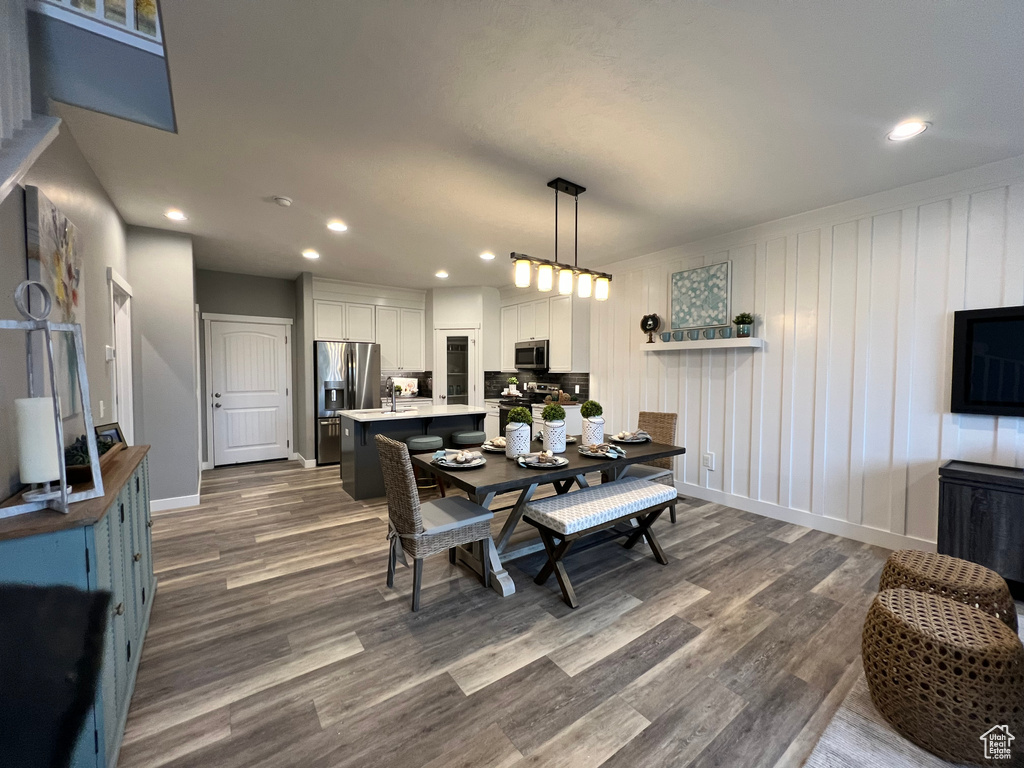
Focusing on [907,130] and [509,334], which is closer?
[907,130]

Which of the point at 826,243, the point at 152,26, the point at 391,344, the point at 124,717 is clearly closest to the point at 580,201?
the point at 826,243

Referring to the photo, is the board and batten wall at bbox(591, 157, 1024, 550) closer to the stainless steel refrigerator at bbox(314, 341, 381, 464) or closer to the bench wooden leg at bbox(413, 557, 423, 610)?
the bench wooden leg at bbox(413, 557, 423, 610)

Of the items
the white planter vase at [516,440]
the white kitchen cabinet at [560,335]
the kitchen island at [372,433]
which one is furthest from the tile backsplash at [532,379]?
the white planter vase at [516,440]

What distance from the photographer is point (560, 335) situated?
566 cm

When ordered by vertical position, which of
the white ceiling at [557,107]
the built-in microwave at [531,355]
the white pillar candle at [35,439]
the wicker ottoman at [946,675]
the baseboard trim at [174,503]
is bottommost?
the baseboard trim at [174,503]

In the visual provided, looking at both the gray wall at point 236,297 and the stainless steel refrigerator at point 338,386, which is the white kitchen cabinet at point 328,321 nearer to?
the stainless steel refrigerator at point 338,386

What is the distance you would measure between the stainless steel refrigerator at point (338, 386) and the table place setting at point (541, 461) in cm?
379

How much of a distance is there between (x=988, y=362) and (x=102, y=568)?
4.58 m

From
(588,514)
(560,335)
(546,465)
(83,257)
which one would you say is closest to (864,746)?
(588,514)

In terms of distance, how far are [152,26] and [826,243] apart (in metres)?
4.33

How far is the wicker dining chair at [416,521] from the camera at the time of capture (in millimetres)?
2203

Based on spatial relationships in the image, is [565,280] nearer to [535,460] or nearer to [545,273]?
[545,273]

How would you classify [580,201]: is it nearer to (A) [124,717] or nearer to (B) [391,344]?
(A) [124,717]

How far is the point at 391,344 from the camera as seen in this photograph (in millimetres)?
6473
